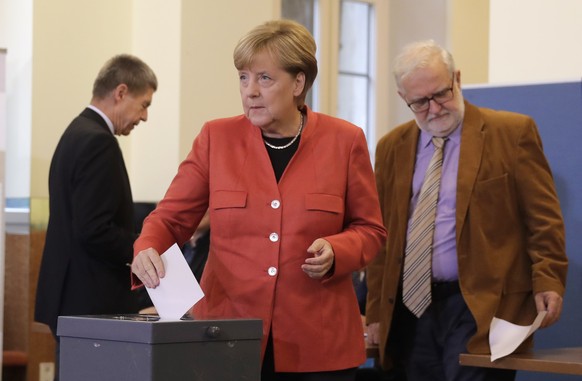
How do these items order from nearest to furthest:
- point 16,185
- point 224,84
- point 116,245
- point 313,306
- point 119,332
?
point 119,332 → point 313,306 → point 116,245 → point 16,185 → point 224,84

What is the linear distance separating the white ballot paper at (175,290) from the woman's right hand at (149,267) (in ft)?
0.04

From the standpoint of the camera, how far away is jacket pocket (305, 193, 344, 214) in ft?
7.52

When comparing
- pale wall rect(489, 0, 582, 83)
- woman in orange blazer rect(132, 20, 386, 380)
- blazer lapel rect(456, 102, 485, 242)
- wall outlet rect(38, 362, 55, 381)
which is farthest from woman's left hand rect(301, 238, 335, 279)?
wall outlet rect(38, 362, 55, 381)

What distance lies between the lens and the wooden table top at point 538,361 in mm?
2604

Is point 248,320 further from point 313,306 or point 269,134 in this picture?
point 269,134

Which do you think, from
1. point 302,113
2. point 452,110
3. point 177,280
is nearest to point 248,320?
point 177,280

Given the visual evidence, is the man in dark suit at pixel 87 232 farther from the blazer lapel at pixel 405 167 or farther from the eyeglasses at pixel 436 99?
the eyeglasses at pixel 436 99

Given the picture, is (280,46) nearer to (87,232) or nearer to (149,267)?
(149,267)

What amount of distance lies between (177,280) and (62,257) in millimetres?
1618

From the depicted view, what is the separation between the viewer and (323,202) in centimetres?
230

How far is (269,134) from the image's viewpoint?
2.41 metres

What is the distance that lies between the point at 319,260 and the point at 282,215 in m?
0.16

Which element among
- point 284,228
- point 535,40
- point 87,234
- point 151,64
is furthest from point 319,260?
point 151,64

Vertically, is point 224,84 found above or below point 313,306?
above
